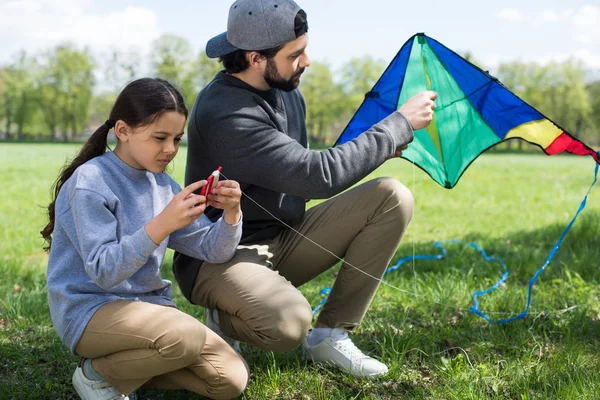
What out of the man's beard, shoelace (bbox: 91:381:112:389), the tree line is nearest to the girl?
shoelace (bbox: 91:381:112:389)

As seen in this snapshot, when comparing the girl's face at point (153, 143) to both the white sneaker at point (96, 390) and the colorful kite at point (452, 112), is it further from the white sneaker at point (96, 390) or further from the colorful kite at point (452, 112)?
the colorful kite at point (452, 112)

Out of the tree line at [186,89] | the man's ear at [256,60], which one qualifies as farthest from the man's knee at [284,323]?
the tree line at [186,89]

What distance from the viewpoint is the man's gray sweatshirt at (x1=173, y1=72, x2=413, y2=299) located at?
8.96 feet

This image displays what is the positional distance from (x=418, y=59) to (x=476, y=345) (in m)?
1.55

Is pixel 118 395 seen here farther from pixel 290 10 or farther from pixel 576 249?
pixel 576 249

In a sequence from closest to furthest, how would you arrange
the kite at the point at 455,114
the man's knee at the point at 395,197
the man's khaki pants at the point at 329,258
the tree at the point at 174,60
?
the man's khaki pants at the point at 329,258, the man's knee at the point at 395,197, the kite at the point at 455,114, the tree at the point at 174,60

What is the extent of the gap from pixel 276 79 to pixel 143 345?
1281mm

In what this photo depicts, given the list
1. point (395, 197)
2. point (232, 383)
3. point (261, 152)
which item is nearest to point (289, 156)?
point (261, 152)

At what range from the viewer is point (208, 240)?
2.73 metres

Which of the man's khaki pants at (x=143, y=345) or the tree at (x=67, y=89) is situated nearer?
the man's khaki pants at (x=143, y=345)

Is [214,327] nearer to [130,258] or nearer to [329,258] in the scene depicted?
[329,258]

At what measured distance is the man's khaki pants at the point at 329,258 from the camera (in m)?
2.78

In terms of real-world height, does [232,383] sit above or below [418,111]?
below

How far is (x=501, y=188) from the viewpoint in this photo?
11281 millimetres
